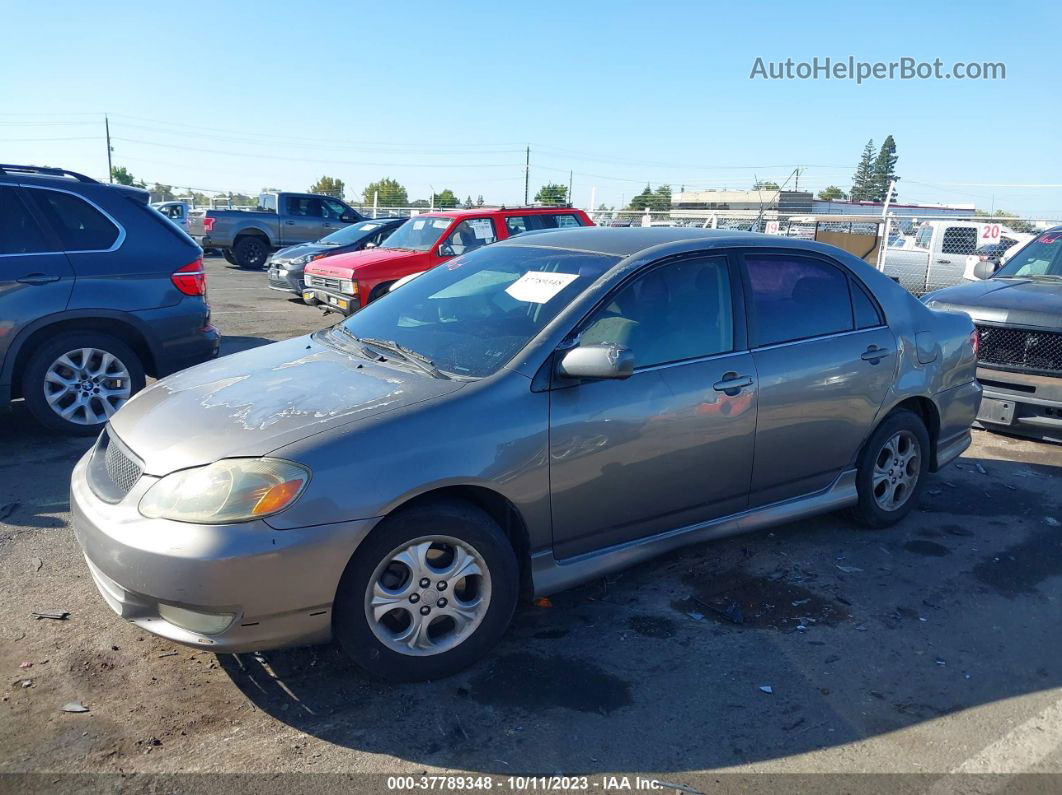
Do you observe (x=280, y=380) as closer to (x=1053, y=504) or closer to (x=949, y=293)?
(x=1053, y=504)

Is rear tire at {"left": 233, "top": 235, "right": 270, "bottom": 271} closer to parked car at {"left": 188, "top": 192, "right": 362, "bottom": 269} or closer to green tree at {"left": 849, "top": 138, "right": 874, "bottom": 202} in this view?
parked car at {"left": 188, "top": 192, "right": 362, "bottom": 269}

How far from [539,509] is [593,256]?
4.39 feet

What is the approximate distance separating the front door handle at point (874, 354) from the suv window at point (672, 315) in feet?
3.17

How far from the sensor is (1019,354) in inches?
265

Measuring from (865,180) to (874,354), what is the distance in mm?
61450

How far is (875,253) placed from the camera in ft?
58.5

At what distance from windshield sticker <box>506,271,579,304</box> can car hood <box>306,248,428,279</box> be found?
7555mm

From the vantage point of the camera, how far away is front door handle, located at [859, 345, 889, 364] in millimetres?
4504

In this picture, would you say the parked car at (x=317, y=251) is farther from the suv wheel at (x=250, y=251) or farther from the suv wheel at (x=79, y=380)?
the suv wheel at (x=79, y=380)

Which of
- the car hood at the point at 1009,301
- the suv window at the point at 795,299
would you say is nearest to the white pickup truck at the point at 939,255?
the car hood at the point at 1009,301

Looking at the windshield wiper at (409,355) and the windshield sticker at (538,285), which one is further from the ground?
the windshield sticker at (538,285)

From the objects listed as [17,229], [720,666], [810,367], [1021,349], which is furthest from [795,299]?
[17,229]

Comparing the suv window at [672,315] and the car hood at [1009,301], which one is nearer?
the suv window at [672,315]

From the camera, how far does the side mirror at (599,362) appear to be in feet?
10.8
